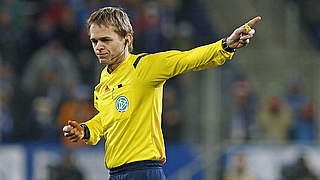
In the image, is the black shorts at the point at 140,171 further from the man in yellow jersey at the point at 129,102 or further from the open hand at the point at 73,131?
the open hand at the point at 73,131

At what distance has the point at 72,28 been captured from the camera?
14.5m

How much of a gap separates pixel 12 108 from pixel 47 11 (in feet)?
10.4

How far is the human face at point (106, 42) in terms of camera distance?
5.53 m

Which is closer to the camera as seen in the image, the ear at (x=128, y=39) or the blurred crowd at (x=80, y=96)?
the ear at (x=128, y=39)

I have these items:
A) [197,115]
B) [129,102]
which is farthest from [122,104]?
[197,115]

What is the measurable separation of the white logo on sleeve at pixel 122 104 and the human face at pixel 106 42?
0.31 m

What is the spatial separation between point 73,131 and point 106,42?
0.75 metres

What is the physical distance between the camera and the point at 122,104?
219 inches

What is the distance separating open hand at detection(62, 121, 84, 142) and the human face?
0.57 m

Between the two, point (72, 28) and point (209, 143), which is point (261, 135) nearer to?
point (209, 143)

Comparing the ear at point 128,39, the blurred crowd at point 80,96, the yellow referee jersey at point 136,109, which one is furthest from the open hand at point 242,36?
the blurred crowd at point 80,96

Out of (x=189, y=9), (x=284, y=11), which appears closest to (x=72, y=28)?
(x=189, y=9)

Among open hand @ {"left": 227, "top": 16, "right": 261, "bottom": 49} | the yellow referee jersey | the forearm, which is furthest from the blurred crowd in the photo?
open hand @ {"left": 227, "top": 16, "right": 261, "bottom": 49}

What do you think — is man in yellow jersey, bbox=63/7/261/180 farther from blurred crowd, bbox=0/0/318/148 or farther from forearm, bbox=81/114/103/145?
blurred crowd, bbox=0/0/318/148
